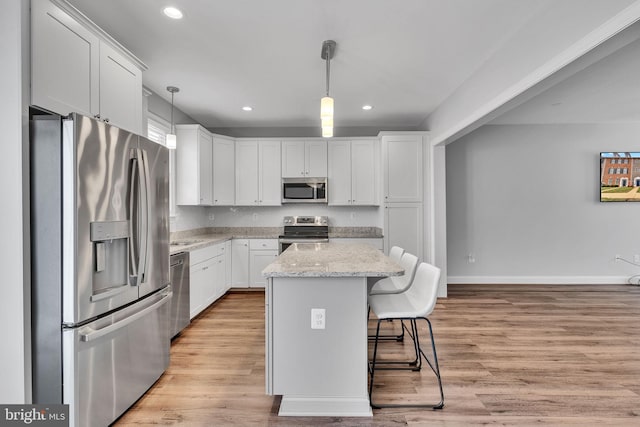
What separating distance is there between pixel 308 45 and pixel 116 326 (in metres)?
2.44

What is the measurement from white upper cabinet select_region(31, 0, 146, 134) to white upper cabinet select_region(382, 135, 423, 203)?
3.24m

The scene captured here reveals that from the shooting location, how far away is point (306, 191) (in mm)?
4859

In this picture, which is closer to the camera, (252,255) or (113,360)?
(113,360)

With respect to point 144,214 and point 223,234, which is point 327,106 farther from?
point 223,234

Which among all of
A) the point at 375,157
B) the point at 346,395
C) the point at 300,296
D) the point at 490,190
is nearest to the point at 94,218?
the point at 300,296

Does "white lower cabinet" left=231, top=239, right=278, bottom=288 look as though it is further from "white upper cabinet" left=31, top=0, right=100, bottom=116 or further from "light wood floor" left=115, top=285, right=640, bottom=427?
"white upper cabinet" left=31, top=0, right=100, bottom=116

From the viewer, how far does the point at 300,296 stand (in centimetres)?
189

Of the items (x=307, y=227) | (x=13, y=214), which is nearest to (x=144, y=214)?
(x=13, y=214)

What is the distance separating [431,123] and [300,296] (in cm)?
360

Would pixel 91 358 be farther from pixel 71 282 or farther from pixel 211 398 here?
pixel 211 398

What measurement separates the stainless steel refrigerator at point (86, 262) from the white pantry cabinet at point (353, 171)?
10.6ft

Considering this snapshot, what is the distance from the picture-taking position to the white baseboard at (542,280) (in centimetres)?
500

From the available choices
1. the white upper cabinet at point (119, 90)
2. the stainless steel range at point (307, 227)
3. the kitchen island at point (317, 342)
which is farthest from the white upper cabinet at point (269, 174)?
the kitchen island at point (317, 342)

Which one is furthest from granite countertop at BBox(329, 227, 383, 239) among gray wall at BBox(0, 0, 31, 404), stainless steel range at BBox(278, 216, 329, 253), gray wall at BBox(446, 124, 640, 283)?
gray wall at BBox(0, 0, 31, 404)
